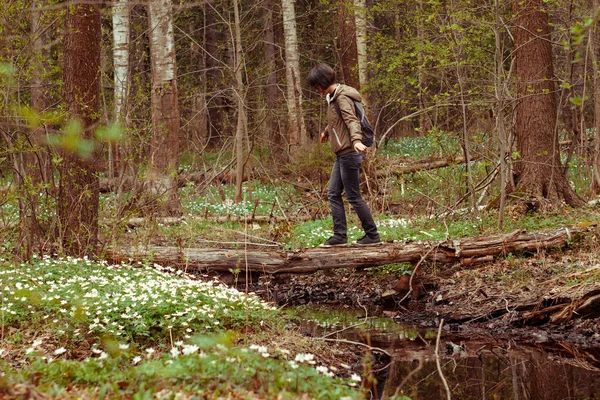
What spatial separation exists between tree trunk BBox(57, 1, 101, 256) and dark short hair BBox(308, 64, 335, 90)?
300 cm

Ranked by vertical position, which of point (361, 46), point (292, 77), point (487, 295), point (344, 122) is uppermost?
point (361, 46)

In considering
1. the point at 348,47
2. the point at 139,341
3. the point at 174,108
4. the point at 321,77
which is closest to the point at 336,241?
the point at 321,77

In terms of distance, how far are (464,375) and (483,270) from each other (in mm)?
3399

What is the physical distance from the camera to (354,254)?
10406mm

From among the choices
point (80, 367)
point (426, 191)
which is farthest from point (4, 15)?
point (426, 191)

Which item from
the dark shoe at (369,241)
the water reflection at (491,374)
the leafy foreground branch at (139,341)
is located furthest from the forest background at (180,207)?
the dark shoe at (369,241)

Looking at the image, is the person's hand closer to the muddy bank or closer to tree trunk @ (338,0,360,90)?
the muddy bank

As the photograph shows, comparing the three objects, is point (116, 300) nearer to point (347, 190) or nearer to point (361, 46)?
point (347, 190)

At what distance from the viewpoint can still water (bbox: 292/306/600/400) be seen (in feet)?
20.9

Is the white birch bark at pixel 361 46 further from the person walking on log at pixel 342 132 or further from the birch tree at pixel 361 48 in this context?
the person walking on log at pixel 342 132

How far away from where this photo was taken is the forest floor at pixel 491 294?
8.45 metres

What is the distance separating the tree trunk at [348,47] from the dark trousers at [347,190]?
7906 mm

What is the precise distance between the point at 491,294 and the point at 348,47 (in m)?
9.64

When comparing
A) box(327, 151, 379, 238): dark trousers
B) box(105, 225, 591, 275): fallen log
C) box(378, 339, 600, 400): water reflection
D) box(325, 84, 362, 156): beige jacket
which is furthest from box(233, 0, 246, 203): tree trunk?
box(378, 339, 600, 400): water reflection
